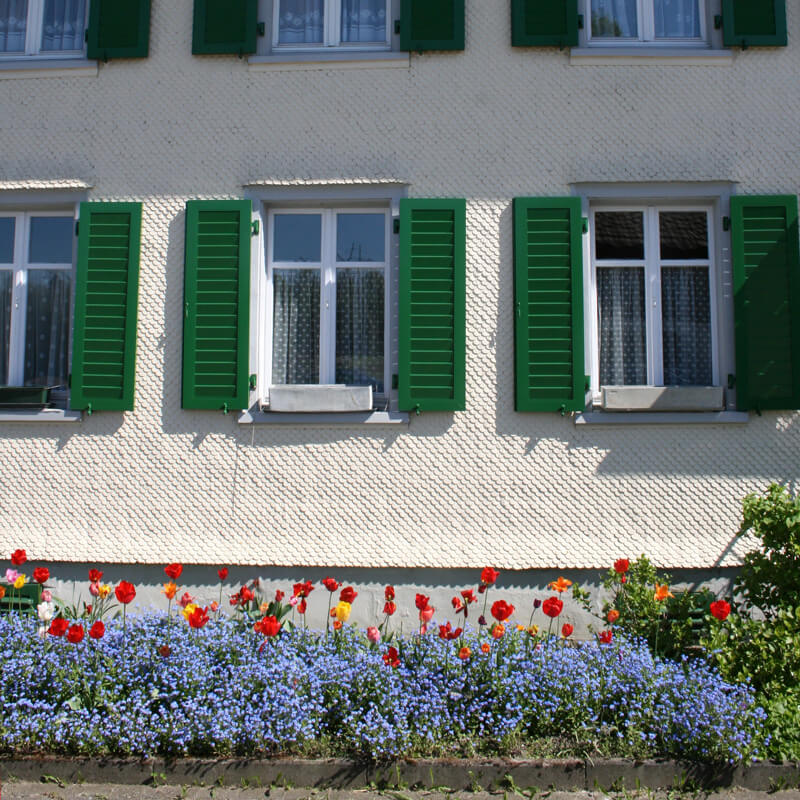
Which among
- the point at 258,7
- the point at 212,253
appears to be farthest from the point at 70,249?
the point at 258,7

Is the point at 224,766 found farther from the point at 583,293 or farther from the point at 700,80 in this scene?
the point at 700,80

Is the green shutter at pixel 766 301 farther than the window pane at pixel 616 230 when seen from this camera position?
No

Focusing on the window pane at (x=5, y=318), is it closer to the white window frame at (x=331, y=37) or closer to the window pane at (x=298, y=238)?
the window pane at (x=298, y=238)

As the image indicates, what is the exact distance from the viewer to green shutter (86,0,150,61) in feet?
20.8

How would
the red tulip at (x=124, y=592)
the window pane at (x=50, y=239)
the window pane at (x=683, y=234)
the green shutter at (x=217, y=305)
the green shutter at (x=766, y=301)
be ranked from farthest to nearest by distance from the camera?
the window pane at (x=50, y=239)
the window pane at (x=683, y=234)
the green shutter at (x=217, y=305)
the green shutter at (x=766, y=301)
the red tulip at (x=124, y=592)

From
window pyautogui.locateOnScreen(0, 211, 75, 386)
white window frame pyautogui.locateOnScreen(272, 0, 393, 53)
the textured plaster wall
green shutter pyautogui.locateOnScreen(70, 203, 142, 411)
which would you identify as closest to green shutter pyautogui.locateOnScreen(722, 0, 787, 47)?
the textured plaster wall

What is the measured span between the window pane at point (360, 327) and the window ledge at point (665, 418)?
1.63 m

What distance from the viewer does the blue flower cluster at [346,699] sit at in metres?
3.97

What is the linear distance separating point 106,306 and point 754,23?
17.9ft

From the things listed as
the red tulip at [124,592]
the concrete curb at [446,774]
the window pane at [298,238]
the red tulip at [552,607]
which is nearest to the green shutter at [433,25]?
the window pane at [298,238]

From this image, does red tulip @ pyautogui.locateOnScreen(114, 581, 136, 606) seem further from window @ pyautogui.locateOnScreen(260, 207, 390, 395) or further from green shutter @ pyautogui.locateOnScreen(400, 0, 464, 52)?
green shutter @ pyautogui.locateOnScreen(400, 0, 464, 52)

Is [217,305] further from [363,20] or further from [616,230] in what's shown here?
[616,230]

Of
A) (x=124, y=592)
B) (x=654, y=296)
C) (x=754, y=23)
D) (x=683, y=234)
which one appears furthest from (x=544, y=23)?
(x=124, y=592)

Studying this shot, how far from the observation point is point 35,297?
21.3 ft
